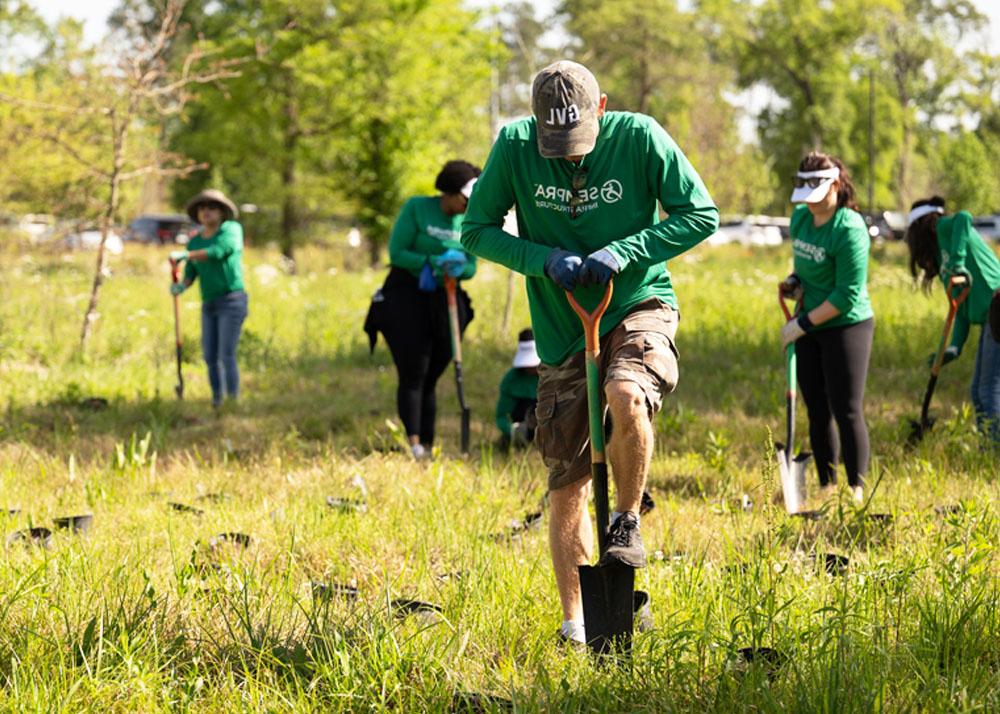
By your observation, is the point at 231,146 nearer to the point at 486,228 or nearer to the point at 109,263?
the point at 109,263

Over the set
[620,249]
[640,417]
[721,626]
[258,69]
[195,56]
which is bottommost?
[721,626]

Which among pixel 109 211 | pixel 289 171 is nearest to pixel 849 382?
pixel 109 211

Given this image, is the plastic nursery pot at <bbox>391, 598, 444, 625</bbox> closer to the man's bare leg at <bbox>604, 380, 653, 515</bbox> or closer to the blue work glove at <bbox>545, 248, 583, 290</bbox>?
the man's bare leg at <bbox>604, 380, 653, 515</bbox>

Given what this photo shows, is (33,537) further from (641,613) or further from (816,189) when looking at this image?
(816,189)

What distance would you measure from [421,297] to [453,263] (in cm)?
36

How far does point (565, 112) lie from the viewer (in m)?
3.23

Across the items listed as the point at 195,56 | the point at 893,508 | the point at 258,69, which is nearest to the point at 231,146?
the point at 258,69

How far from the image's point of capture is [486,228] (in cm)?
357

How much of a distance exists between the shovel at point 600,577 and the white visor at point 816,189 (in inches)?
95.9

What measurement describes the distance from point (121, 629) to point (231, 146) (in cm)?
2681

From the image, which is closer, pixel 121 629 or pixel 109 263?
pixel 121 629

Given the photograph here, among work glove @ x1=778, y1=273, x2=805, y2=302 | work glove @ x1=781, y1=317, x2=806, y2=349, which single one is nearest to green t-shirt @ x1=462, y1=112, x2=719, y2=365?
work glove @ x1=781, y1=317, x2=806, y2=349

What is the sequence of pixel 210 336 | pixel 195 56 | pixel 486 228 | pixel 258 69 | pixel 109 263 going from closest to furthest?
pixel 486 228
pixel 210 336
pixel 195 56
pixel 109 263
pixel 258 69

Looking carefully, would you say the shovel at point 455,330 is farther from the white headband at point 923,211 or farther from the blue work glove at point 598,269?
the blue work glove at point 598,269
